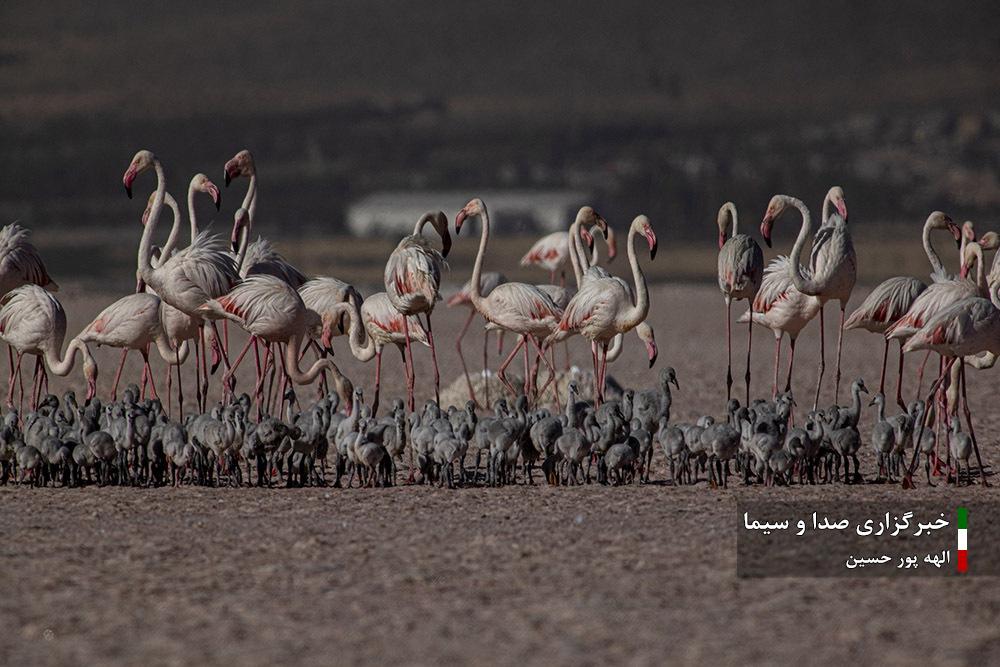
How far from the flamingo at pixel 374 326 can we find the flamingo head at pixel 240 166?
1.41 meters

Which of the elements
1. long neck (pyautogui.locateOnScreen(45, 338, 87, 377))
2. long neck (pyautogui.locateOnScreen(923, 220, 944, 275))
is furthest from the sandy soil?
long neck (pyautogui.locateOnScreen(923, 220, 944, 275))

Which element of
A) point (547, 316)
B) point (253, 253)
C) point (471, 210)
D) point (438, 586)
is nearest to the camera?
point (438, 586)

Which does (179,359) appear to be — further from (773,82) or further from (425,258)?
(773,82)

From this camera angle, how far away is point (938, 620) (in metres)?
5.98

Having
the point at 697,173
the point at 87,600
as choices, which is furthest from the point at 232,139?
the point at 87,600

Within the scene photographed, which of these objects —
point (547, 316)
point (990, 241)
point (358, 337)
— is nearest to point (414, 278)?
point (358, 337)

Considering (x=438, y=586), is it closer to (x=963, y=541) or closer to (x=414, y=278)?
(x=963, y=541)

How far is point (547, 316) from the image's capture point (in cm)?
1154

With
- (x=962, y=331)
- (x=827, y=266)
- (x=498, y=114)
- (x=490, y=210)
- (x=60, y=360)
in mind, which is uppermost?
(x=498, y=114)

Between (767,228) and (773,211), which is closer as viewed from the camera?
(767,228)

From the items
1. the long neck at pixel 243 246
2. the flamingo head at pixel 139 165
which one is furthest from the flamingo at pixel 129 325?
the flamingo head at pixel 139 165

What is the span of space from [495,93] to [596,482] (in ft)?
316
